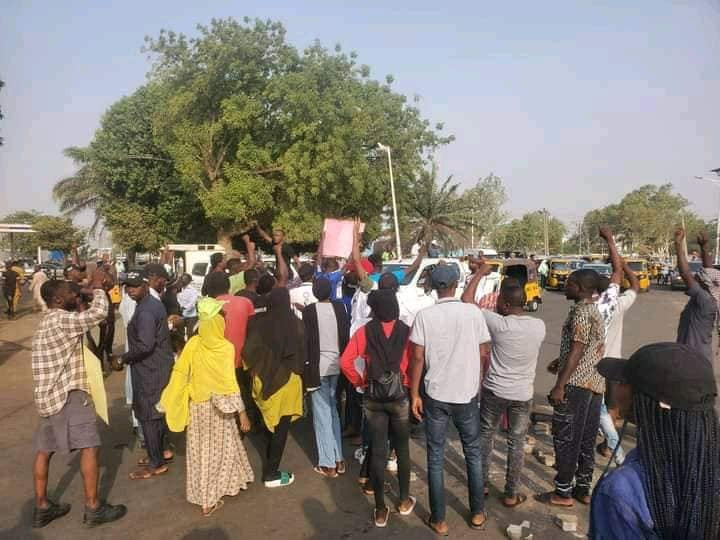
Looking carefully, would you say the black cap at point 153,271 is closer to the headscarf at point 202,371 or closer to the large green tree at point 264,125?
the headscarf at point 202,371

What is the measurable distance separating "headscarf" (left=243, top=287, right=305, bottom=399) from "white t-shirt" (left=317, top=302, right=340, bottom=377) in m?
0.36

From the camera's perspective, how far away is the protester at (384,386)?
13.7ft

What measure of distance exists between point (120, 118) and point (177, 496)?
106 feet

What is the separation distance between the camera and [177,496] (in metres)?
4.84

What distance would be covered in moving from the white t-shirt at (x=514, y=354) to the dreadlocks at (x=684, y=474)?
269 centimetres

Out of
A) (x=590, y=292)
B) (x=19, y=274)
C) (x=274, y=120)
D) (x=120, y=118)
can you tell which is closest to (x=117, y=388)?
(x=590, y=292)

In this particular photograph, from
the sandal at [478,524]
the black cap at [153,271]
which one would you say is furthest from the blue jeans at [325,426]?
the black cap at [153,271]

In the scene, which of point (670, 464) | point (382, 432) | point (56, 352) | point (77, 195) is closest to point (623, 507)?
Result: point (670, 464)

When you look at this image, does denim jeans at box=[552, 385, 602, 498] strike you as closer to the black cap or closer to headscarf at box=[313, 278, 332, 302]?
headscarf at box=[313, 278, 332, 302]

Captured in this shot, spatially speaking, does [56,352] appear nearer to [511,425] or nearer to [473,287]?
[473,287]

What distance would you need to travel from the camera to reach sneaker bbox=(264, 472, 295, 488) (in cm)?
496

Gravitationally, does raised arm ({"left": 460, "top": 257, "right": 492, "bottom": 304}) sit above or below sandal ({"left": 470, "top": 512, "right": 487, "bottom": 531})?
above

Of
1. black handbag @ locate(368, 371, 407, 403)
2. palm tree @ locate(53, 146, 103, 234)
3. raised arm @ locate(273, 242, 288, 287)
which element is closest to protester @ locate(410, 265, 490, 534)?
black handbag @ locate(368, 371, 407, 403)

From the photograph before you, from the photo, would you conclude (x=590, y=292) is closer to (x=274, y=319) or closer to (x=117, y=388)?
(x=274, y=319)
